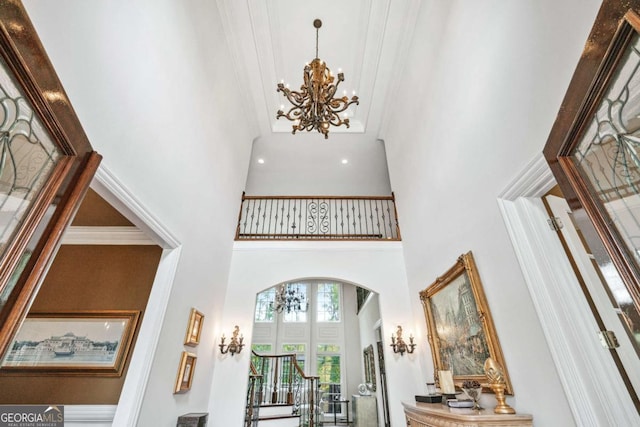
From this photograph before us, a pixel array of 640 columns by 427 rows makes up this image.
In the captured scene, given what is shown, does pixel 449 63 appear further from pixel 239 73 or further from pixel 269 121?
pixel 269 121

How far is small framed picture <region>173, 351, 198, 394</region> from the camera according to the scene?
9.85 feet

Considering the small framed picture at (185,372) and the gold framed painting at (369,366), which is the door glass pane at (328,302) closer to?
the gold framed painting at (369,366)

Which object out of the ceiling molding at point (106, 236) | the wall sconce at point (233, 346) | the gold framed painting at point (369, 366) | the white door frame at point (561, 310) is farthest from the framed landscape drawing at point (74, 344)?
the gold framed painting at point (369, 366)

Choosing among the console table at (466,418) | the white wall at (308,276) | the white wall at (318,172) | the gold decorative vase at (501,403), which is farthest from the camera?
the white wall at (318,172)

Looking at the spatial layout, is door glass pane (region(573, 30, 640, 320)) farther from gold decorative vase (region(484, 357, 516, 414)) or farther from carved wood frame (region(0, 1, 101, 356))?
carved wood frame (region(0, 1, 101, 356))

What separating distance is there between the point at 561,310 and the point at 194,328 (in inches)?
134

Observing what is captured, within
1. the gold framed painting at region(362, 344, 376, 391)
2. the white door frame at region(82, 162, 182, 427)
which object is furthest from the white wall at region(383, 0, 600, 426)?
the gold framed painting at region(362, 344, 376, 391)

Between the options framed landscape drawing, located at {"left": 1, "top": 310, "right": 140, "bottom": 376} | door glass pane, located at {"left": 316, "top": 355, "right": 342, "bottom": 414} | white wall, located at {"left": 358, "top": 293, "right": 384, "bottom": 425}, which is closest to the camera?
framed landscape drawing, located at {"left": 1, "top": 310, "right": 140, "bottom": 376}

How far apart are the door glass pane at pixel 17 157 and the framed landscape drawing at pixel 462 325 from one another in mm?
2977

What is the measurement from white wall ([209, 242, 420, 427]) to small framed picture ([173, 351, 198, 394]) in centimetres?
93

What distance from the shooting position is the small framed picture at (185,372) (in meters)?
3.00

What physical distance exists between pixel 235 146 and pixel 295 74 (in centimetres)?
171

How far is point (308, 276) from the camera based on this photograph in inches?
192

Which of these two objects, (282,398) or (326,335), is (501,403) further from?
(326,335)
